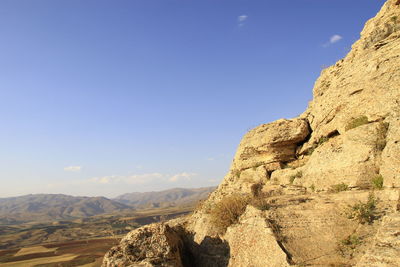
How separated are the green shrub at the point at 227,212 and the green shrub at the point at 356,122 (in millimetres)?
5383

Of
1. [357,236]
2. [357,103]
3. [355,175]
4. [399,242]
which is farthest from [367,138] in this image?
[399,242]

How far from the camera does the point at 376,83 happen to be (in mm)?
11469

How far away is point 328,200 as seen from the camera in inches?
390

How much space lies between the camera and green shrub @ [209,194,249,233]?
1053cm

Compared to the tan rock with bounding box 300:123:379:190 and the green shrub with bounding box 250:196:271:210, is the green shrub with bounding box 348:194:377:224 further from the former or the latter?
the green shrub with bounding box 250:196:271:210

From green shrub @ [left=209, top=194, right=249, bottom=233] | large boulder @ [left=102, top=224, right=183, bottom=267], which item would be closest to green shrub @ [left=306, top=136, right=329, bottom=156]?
green shrub @ [left=209, top=194, right=249, bottom=233]

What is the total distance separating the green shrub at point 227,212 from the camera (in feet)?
34.6

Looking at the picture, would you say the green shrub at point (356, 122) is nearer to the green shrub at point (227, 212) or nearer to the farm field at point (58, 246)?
the green shrub at point (227, 212)

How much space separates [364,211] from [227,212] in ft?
14.7

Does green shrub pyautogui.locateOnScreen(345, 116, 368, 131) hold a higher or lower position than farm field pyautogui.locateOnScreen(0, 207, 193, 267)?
higher

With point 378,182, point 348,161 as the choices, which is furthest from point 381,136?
point 378,182

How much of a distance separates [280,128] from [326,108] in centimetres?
272

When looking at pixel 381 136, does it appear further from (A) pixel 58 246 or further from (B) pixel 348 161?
(A) pixel 58 246

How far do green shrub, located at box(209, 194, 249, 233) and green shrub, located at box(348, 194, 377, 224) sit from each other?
3619mm
